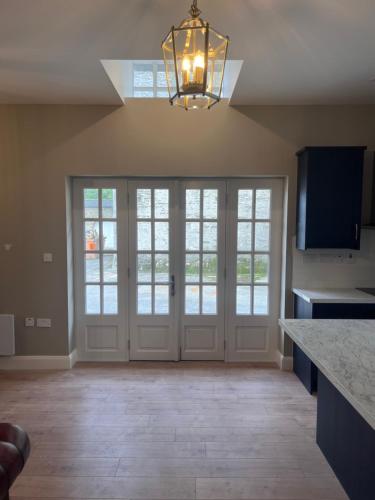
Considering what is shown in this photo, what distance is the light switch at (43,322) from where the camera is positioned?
3607 mm

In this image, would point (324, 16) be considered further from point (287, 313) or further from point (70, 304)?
point (70, 304)

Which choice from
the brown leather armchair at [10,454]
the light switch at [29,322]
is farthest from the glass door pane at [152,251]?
the brown leather armchair at [10,454]

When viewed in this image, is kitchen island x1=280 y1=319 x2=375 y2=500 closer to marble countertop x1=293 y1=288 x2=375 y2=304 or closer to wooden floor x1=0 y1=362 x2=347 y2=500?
wooden floor x1=0 y1=362 x2=347 y2=500

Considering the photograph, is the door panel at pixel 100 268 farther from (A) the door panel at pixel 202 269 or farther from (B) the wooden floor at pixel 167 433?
(A) the door panel at pixel 202 269

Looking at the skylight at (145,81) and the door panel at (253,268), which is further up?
the skylight at (145,81)

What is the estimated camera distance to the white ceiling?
6.24ft

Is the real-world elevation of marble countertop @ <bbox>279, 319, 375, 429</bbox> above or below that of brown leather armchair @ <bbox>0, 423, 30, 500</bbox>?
above

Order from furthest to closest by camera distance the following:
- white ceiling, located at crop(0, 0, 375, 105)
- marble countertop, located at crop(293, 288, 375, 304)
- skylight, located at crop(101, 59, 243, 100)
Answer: skylight, located at crop(101, 59, 243, 100), marble countertop, located at crop(293, 288, 375, 304), white ceiling, located at crop(0, 0, 375, 105)

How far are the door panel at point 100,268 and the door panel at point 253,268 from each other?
1240mm

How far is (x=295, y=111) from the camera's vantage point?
3.44 m

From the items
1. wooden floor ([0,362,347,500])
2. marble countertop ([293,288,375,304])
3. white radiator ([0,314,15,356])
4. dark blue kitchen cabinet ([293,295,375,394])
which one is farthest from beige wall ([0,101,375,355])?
wooden floor ([0,362,347,500])

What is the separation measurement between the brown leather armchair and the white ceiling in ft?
7.52

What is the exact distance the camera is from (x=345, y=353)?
1.61 metres

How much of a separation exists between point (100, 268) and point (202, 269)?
1.18 metres
